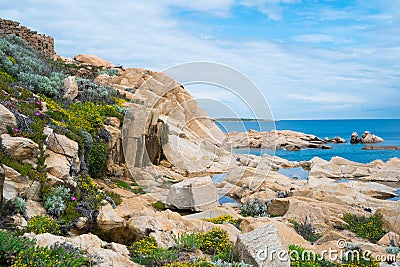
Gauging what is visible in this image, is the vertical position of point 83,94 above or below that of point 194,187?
above

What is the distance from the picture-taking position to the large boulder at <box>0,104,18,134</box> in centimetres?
1077

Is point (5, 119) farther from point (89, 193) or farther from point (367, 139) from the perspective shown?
point (367, 139)

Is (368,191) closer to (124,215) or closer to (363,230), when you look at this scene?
(363,230)

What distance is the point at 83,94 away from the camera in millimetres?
19656

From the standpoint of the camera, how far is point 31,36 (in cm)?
2705

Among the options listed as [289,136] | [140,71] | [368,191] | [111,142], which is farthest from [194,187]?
[289,136]

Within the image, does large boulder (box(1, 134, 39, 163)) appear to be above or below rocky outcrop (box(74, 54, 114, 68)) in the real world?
below

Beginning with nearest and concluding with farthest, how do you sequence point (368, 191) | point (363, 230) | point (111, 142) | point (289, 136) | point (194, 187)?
1. point (363, 230)
2. point (194, 187)
3. point (111, 142)
4. point (368, 191)
5. point (289, 136)

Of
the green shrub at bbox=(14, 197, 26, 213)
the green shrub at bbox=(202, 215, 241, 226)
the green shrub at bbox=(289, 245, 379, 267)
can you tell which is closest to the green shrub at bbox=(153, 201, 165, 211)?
the green shrub at bbox=(202, 215, 241, 226)

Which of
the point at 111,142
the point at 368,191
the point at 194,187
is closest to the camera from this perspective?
the point at 194,187

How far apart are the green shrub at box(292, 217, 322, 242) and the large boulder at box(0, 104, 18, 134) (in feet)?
29.3

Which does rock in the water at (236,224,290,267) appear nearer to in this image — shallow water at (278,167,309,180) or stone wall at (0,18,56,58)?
stone wall at (0,18,56,58)

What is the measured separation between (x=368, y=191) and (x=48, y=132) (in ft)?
56.8

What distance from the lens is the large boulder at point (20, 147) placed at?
412 inches
